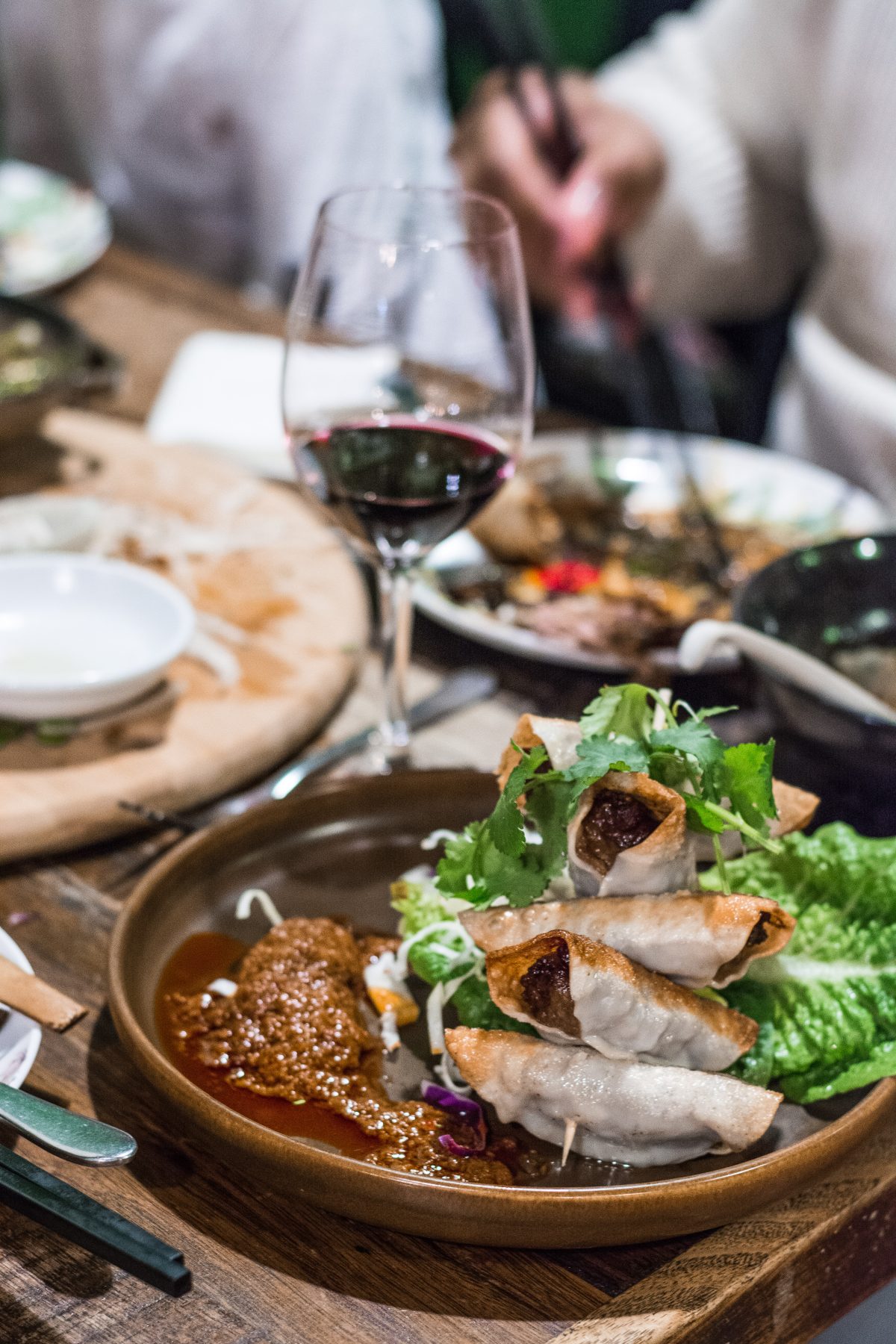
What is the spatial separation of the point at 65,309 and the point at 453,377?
63.7 inches

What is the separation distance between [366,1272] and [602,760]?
35 centimetres

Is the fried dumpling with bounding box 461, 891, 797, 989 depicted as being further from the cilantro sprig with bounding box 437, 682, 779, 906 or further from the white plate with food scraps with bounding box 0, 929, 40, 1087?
the white plate with food scraps with bounding box 0, 929, 40, 1087

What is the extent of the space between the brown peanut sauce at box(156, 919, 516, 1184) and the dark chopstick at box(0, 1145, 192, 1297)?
0.51ft

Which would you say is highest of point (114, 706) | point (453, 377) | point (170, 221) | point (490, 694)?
point (453, 377)

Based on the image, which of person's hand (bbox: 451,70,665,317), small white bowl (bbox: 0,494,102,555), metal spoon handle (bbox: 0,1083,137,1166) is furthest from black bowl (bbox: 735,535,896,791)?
person's hand (bbox: 451,70,665,317)

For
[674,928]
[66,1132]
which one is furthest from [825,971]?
[66,1132]

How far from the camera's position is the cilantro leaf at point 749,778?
2.93ft

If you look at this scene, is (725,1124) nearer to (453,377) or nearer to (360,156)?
(453,377)

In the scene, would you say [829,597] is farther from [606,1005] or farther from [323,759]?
[606,1005]

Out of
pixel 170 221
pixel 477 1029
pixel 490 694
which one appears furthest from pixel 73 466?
pixel 170 221

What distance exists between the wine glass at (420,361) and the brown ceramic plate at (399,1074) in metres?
0.25

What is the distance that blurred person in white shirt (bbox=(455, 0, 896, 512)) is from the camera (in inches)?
104

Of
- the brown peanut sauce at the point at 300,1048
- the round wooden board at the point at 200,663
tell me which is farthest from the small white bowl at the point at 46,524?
the brown peanut sauce at the point at 300,1048

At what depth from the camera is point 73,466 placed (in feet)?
6.57
